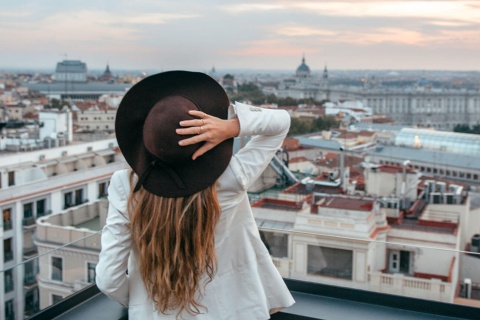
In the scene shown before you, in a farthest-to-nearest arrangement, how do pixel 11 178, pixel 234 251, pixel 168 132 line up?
1. pixel 11 178
2. pixel 234 251
3. pixel 168 132

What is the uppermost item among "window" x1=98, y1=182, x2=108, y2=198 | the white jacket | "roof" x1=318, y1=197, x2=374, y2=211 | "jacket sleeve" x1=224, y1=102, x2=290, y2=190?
"jacket sleeve" x1=224, y1=102, x2=290, y2=190

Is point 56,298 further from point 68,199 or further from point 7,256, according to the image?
point 68,199

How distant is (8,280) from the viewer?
97 cm

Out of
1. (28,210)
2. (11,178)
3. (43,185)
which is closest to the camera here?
(28,210)

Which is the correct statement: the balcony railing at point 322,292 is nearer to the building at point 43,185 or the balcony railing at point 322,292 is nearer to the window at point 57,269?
the window at point 57,269

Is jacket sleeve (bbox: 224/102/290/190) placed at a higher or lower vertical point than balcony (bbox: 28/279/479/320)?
higher

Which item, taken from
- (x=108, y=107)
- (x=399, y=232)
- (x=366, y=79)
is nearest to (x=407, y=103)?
(x=366, y=79)

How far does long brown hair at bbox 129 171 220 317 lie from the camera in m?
0.66

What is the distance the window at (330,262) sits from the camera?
3.61ft

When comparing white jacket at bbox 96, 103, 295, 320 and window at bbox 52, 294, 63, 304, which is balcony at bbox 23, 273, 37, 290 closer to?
window at bbox 52, 294, 63, 304

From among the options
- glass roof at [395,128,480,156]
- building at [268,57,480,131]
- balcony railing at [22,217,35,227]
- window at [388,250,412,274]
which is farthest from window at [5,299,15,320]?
building at [268,57,480,131]

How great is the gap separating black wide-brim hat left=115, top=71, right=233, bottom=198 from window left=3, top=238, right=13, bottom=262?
466cm

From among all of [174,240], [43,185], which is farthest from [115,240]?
[43,185]

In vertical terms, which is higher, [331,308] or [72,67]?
[72,67]
